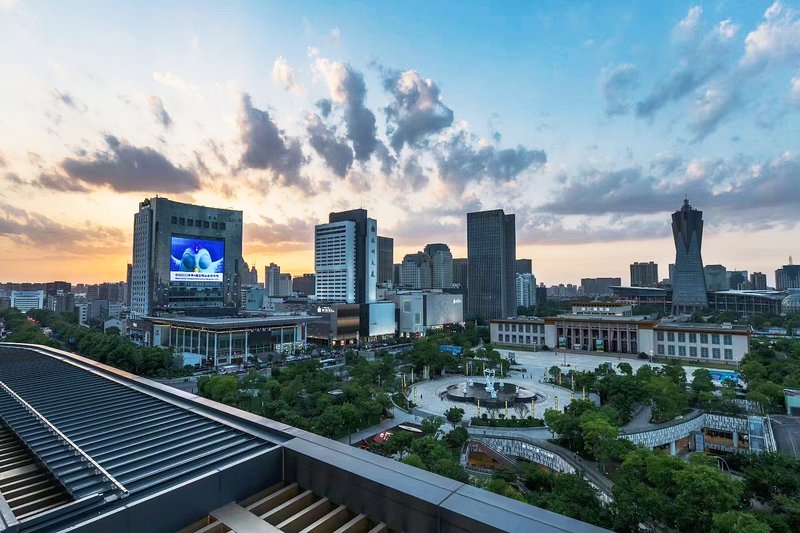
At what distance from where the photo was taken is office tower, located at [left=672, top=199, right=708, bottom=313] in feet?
327

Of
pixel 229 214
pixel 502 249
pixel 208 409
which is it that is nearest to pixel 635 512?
pixel 208 409

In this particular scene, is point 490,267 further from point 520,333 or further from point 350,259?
point 350,259

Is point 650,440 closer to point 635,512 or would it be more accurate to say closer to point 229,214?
point 635,512

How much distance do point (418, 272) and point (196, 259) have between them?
4351 inches

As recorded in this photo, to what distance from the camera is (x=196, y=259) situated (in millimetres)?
73125

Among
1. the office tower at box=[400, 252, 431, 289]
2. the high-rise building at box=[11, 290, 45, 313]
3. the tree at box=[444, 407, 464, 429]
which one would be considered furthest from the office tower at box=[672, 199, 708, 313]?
the high-rise building at box=[11, 290, 45, 313]

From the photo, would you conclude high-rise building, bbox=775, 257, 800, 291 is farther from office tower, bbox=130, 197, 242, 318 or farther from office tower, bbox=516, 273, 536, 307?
office tower, bbox=130, 197, 242, 318

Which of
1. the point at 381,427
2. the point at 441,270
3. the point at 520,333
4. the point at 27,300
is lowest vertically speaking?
the point at 381,427

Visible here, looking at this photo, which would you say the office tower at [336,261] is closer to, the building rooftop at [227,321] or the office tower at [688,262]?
the building rooftop at [227,321]

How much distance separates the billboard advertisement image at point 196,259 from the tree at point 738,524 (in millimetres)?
76139

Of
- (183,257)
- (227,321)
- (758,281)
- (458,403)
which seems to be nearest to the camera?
(458,403)

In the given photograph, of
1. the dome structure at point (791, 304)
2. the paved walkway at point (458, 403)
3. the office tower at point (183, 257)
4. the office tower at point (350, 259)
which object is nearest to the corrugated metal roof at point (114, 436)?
the paved walkway at point (458, 403)

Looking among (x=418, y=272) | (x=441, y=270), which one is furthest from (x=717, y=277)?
(x=418, y=272)

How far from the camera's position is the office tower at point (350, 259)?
96.7 metres
